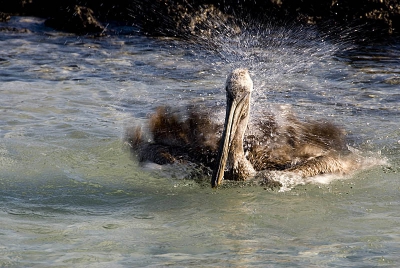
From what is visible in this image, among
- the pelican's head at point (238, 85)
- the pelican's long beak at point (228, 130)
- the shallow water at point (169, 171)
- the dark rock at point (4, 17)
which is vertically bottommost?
the shallow water at point (169, 171)

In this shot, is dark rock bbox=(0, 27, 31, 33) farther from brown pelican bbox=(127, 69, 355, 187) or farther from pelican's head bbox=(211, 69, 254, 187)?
pelican's head bbox=(211, 69, 254, 187)

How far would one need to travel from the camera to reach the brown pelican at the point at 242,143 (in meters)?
6.12

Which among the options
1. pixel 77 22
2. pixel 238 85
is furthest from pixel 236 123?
pixel 77 22

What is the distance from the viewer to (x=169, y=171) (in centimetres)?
620

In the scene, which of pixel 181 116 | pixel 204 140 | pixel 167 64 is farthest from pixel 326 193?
pixel 167 64

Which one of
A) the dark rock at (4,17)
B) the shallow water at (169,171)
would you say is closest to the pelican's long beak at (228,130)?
the shallow water at (169,171)

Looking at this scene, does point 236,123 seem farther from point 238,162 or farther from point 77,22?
point 77,22

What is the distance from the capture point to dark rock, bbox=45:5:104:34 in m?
12.0

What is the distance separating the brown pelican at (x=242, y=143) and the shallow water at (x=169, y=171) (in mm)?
182

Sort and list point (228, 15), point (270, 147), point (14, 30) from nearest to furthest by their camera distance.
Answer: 1. point (270, 147)
2. point (228, 15)
3. point (14, 30)

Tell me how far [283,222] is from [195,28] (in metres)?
6.70

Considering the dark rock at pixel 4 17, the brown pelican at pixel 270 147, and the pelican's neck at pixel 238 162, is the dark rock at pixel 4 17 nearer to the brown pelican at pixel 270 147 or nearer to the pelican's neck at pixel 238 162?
the brown pelican at pixel 270 147

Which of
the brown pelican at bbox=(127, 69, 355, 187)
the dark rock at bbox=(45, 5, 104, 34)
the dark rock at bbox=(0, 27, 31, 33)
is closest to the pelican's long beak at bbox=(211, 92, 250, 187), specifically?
the brown pelican at bbox=(127, 69, 355, 187)

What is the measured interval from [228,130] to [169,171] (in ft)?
2.05
